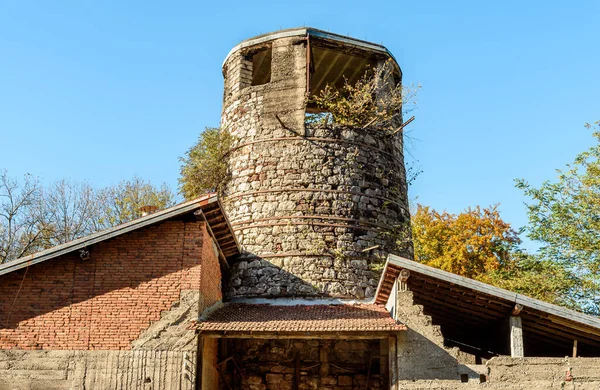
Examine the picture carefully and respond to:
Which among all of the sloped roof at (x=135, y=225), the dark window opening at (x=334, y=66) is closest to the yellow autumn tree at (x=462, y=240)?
the dark window opening at (x=334, y=66)

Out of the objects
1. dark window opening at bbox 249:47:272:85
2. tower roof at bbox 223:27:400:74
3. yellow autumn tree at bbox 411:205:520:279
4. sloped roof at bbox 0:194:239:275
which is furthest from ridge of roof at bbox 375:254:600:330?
yellow autumn tree at bbox 411:205:520:279

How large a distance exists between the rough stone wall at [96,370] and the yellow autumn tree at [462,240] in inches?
720

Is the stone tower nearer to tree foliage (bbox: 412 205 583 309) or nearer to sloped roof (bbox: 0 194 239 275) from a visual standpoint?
sloped roof (bbox: 0 194 239 275)

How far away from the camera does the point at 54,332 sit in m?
11.7

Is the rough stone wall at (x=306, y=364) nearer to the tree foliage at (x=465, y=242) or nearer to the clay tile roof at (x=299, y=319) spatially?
the clay tile roof at (x=299, y=319)

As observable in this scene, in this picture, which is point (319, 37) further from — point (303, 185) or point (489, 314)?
point (489, 314)

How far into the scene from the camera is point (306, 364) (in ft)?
46.1

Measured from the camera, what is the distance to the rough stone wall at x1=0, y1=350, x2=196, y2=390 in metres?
11.3

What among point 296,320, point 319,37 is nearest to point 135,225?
point 296,320

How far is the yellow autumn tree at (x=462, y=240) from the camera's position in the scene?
28172 mm

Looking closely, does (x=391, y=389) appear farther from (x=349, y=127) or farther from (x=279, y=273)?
(x=349, y=127)

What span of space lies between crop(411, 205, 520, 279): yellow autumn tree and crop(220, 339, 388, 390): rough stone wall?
47.4 ft

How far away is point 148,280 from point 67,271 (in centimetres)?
152

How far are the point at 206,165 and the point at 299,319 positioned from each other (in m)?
6.22
